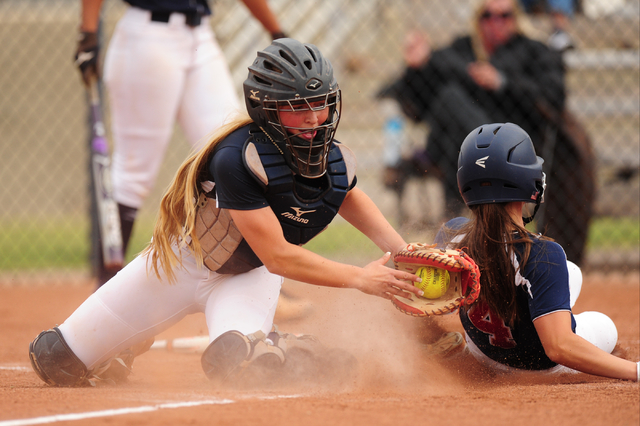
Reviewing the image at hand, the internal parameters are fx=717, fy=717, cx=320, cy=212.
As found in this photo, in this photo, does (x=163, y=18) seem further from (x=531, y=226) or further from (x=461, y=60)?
(x=531, y=226)

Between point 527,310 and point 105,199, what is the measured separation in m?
2.53

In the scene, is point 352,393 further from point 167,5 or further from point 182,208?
point 167,5

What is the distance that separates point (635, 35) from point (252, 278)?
341 inches

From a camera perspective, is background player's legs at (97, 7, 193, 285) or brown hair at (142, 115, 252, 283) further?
background player's legs at (97, 7, 193, 285)

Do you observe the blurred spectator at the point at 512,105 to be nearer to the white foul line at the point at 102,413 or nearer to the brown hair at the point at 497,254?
the brown hair at the point at 497,254

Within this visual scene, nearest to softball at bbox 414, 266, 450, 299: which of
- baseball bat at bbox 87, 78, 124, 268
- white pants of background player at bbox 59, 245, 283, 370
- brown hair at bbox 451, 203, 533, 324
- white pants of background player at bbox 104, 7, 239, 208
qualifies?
brown hair at bbox 451, 203, 533, 324

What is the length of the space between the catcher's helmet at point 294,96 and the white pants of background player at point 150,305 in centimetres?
59

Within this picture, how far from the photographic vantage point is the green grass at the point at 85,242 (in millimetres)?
6875

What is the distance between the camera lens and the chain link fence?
8781 mm

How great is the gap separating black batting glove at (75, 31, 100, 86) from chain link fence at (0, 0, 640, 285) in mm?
4024

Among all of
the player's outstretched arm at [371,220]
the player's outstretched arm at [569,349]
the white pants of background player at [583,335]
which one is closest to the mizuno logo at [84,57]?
the player's outstretched arm at [371,220]

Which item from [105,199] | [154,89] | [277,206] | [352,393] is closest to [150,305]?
[277,206]

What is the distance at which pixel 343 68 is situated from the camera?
9.94m

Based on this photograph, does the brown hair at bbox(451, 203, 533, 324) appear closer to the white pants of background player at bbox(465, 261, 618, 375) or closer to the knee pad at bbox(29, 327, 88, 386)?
the white pants of background player at bbox(465, 261, 618, 375)
